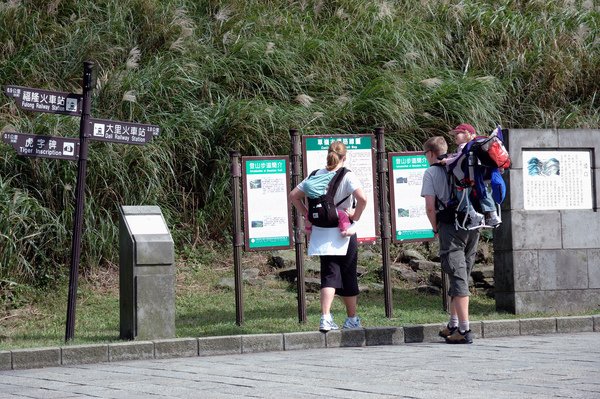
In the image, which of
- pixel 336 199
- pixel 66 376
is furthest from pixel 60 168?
pixel 66 376

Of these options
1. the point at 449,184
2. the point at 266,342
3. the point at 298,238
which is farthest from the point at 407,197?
the point at 266,342

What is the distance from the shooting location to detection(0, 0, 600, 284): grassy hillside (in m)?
13.2

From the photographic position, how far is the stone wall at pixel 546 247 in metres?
11.4

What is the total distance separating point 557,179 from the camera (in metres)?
11.7

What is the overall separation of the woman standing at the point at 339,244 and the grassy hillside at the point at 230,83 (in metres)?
3.77

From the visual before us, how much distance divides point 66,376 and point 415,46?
11.5 metres

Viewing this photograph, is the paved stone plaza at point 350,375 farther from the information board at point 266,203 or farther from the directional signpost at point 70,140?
the information board at point 266,203

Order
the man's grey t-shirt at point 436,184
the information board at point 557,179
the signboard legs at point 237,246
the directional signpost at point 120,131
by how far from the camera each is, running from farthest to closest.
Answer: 1. the information board at point 557,179
2. the signboard legs at point 237,246
3. the directional signpost at point 120,131
4. the man's grey t-shirt at point 436,184

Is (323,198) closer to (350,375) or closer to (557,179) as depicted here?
(350,375)

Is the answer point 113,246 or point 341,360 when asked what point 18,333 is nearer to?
point 113,246

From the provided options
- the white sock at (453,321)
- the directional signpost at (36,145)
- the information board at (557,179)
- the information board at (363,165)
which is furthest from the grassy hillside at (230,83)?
the white sock at (453,321)

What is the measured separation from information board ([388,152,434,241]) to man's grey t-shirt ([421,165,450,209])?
1.54 metres

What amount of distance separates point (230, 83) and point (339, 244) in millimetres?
6813

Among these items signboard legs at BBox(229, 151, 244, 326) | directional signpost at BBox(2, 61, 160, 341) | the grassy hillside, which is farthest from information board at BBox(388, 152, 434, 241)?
the grassy hillside
